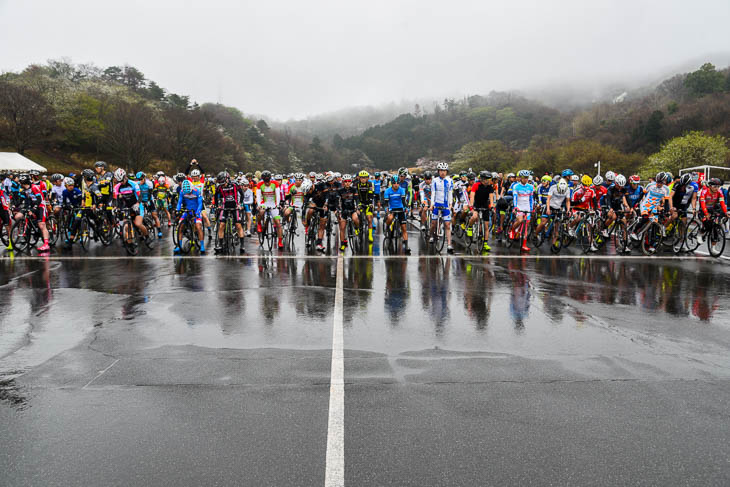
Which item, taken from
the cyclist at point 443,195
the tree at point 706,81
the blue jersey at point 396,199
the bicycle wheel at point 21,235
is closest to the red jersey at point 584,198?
the cyclist at point 443,195

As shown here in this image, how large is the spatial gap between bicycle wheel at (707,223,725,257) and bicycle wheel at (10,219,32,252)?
16.9 meters

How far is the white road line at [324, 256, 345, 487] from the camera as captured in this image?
3315mm

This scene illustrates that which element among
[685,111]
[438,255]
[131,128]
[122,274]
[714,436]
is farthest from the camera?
[685,111]

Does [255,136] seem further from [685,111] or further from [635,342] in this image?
[635,342]

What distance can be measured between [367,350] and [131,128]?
7128cm

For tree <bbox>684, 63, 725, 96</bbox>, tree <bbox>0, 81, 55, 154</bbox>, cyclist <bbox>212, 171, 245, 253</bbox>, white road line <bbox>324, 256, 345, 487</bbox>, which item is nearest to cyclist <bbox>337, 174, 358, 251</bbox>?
cyclist <bbox>212, 171, 245, 253</bbox>

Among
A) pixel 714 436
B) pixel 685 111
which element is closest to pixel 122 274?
pixel 714 436

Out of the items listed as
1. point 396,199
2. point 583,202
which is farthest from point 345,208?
point 583,202

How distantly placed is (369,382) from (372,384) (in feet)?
0.19

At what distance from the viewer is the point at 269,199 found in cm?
1424

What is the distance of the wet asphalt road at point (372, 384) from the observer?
3.43m

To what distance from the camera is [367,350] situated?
5.66 metres

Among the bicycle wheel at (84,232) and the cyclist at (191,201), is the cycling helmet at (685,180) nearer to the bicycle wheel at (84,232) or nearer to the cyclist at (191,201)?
the cyclist at (191,201)

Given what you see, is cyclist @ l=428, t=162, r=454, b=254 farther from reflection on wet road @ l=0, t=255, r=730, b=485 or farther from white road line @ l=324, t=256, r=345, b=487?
white road line @ l=324, t=256, r=345, b=487
